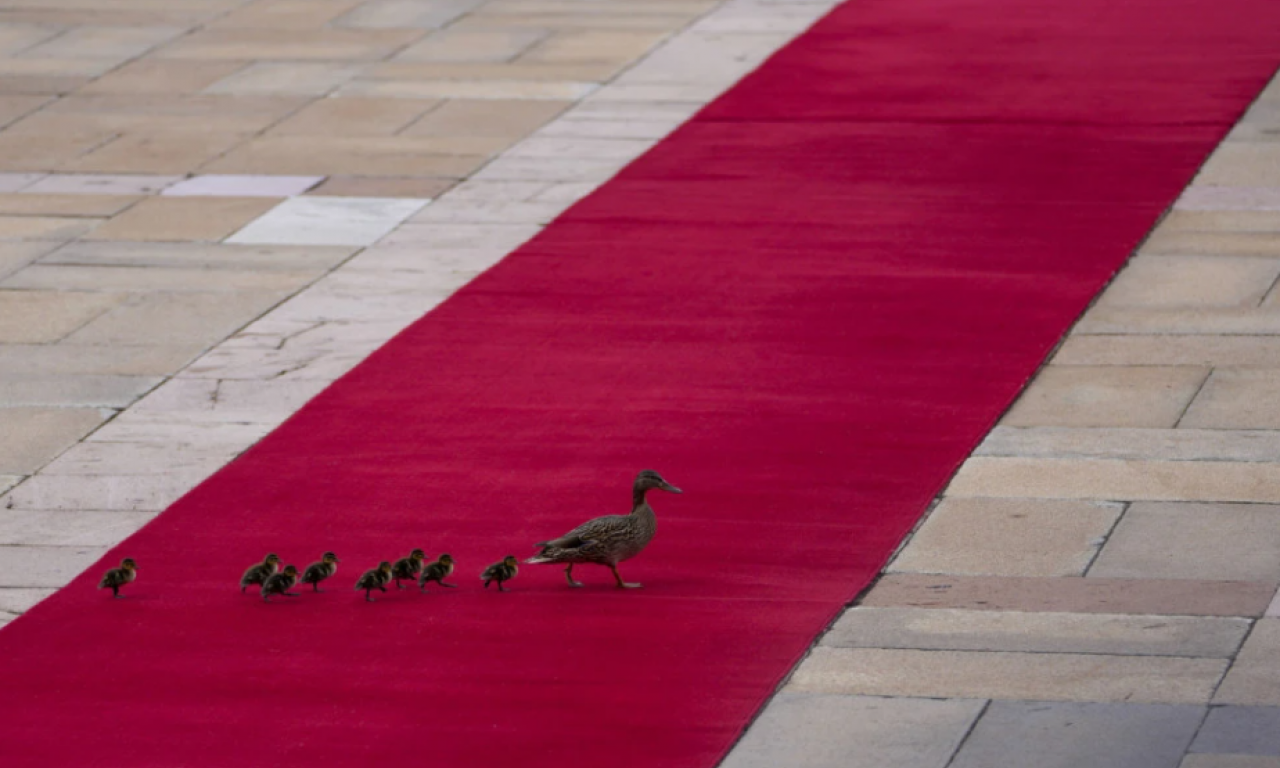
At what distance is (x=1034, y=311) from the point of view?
15.3m

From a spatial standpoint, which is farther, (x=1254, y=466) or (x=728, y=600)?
(x=1254, y=466)

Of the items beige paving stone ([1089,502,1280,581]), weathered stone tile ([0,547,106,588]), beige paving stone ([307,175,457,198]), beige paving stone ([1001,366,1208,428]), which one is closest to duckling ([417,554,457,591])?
weathered stone tile ([0,547,106,588])

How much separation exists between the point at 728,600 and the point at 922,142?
31.0 feet

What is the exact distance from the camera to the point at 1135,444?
1288 centimetres

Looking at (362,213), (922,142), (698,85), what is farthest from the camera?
(698,85)

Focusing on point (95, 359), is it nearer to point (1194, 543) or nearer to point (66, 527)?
point (66, 527)

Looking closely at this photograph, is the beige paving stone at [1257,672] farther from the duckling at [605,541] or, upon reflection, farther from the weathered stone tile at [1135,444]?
the duckling at [605,541]

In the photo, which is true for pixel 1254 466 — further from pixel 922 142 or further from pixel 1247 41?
pixel 1247 41

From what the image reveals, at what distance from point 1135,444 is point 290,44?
14.0 m

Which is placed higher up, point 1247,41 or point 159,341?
point 159,341

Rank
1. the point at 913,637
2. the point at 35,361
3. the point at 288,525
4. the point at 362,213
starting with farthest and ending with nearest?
1. the point at 362,213
2. the point at 35,361
3. the point at 288,525
4. the point at 913,637

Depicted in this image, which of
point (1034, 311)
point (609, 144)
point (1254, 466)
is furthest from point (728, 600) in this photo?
point (609, 144)

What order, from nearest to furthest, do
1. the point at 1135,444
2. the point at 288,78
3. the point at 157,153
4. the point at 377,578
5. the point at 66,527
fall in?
the point at 377,578
the point at 66,527
the point at 1135,444
the point at 157,153
the point at 288,78

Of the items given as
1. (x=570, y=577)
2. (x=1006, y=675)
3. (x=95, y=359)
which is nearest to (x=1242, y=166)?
(x=95, y=359)
